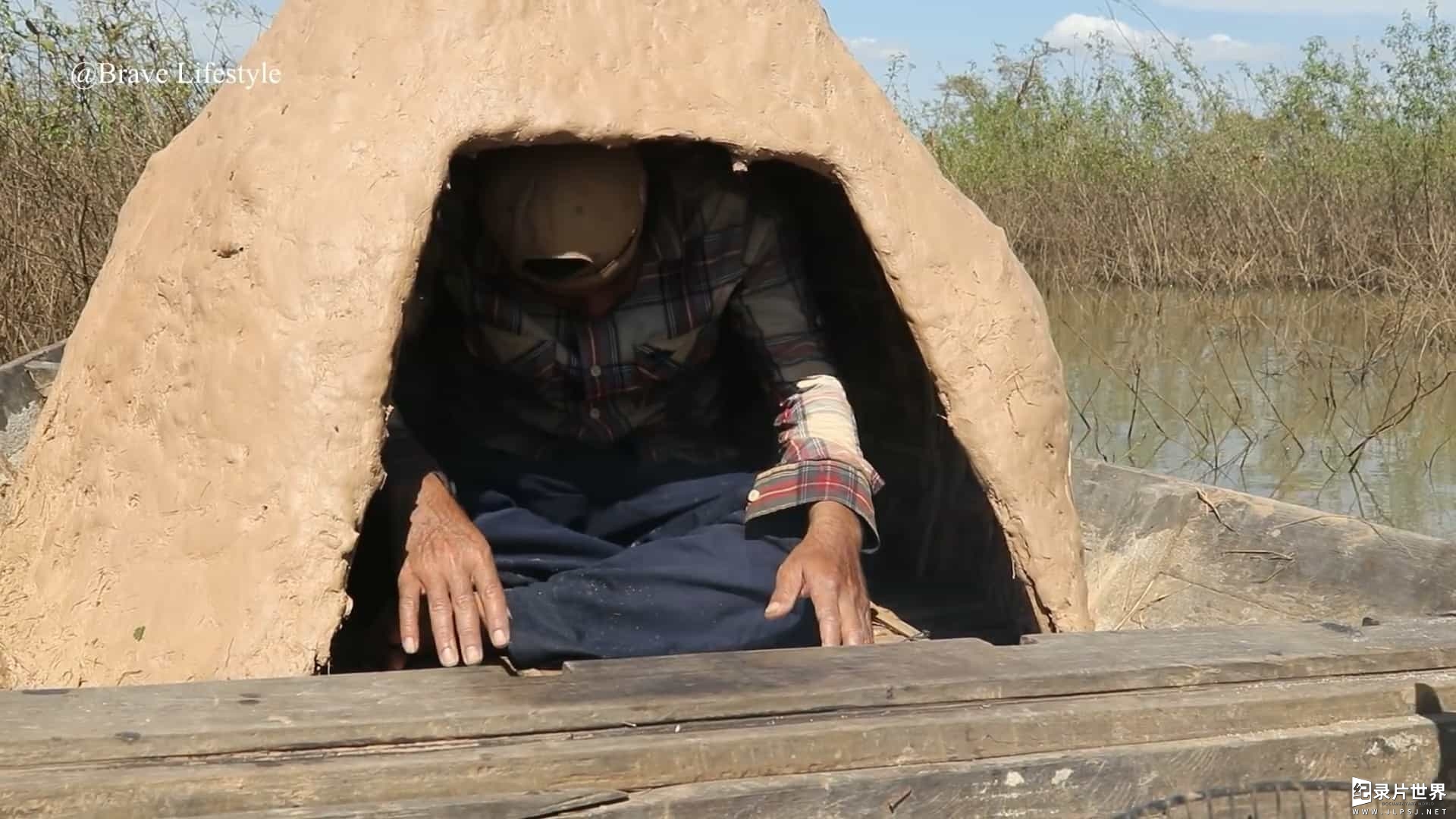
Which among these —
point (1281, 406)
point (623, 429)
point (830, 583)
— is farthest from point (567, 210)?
point (1281, 406)

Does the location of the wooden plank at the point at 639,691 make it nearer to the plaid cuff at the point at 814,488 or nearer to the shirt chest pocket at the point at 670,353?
the plaid cuff at the point at 814,488

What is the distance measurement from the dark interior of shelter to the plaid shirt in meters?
0.19

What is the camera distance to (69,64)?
5168mm

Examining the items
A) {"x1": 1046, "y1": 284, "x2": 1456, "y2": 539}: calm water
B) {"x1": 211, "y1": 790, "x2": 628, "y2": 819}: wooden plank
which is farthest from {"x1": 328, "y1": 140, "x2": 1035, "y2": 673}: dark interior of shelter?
{"x1": 1046, "y1": 284, "x2": 1456, "y2": 539}: calm water

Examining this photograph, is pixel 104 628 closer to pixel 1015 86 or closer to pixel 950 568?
pixel 950 568

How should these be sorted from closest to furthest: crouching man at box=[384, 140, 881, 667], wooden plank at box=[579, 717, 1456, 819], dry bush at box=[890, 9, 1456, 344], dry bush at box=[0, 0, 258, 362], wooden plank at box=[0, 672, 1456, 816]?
wooden plank at box=[0, 672, 1456, 816] < wooden plank at box=[579, 717, 1456, 819] < crouching man at box=[384, 140, 881, 667] < dry bush at box=[0, 0, 258, 362] < dry bush at box=[890, 9, 1456, 344]

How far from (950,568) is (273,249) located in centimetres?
166

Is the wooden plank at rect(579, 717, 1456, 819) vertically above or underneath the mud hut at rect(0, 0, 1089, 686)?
underneath

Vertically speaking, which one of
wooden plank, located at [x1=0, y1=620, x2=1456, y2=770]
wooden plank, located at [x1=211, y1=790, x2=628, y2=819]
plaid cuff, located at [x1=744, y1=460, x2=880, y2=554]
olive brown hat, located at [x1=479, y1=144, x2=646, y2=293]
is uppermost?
olive brown hat, located at [x1=479, y1=144, x2=646, y2=293]

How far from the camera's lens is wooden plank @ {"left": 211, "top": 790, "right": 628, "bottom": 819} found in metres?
1.25

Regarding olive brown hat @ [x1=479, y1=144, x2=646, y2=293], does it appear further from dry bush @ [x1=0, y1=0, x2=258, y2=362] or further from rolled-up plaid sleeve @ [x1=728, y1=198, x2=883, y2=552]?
dry bush @ [x1=0, y1=0, x2=258, y2=362]

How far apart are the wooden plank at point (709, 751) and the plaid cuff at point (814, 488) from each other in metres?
0.68

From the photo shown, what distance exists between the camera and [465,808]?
4.18 ft

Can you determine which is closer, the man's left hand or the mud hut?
the mud hut
